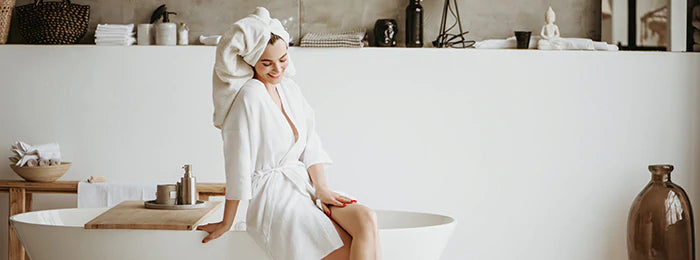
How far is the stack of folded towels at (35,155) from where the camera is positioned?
4234 mm

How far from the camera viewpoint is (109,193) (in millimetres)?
4227

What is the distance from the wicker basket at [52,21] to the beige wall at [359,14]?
22 cm

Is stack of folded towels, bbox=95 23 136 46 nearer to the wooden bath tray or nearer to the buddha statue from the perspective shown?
the wooden bath tray

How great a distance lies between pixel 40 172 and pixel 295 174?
1.86 meters

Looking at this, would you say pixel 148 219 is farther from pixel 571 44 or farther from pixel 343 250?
pixel 571 44

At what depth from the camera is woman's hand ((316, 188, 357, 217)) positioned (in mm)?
2947

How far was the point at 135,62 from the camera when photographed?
443 centimetres

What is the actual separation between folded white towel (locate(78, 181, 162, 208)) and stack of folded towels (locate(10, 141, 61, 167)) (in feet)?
0.74

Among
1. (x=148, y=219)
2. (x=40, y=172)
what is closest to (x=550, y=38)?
(x=148, y=219)

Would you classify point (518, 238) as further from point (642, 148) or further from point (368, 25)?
point (368, 25)

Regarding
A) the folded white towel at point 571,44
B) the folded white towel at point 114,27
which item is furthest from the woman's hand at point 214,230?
the folded white towel at point 571,44

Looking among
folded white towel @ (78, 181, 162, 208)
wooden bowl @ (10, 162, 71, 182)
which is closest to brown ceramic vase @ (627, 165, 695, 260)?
folded white towel @ (78, 181, 162, 208)

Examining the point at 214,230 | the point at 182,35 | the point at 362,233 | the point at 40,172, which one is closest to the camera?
the point at 362,233

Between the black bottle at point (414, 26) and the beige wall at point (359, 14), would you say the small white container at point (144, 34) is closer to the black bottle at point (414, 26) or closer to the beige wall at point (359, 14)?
the beige wall at point (359, 14)
